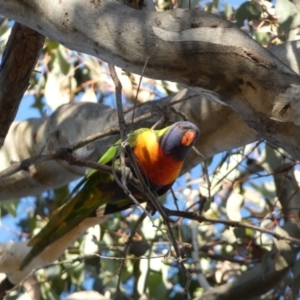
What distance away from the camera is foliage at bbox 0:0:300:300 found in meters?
2.28

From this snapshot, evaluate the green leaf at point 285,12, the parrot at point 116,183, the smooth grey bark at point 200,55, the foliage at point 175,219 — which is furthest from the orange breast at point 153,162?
the smooth grey bark at point 200,55

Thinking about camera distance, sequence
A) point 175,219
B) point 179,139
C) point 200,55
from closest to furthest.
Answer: point 200,55 < point 179,139 < point 175,219

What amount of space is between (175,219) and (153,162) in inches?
35.6

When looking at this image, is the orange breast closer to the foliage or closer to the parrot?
the parrot

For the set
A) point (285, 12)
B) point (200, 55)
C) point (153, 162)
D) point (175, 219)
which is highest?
point (285, 12)

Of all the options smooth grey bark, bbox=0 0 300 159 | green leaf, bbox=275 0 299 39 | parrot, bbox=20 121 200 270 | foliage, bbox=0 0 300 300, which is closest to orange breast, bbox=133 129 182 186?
parrot, bbox=20 121 200 270

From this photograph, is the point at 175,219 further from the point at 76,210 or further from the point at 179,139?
the point at 179,139

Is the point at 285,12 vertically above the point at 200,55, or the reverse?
the point at 285,12

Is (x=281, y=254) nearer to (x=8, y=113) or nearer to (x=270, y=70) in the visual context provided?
(x=8, y=113)

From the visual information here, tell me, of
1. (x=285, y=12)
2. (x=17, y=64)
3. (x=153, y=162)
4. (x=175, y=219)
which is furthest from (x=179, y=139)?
(x=175, y=219)

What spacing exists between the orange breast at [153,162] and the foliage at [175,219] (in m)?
0.26

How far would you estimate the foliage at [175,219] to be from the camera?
2.28 metres

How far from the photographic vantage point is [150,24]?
3.51ft

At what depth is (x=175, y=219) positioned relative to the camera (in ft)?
9.24
